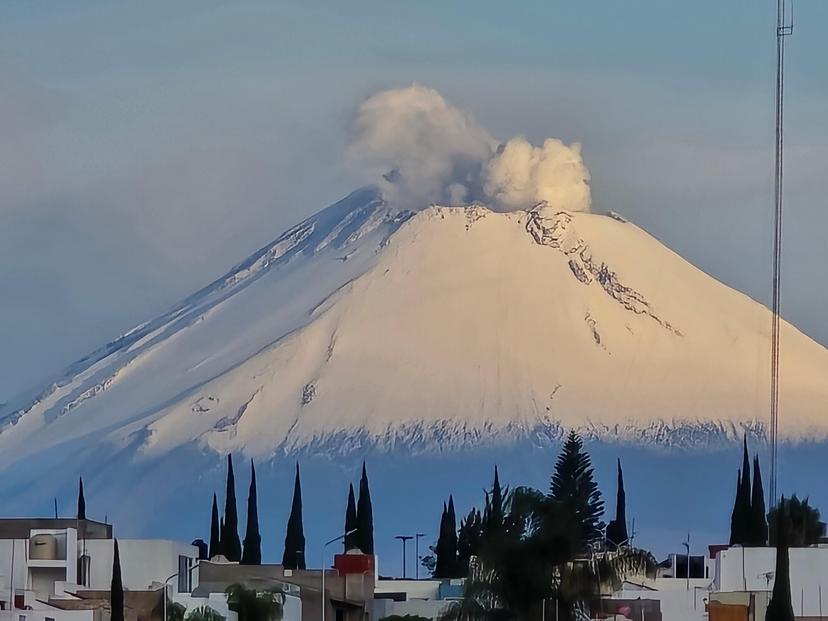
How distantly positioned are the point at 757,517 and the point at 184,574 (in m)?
28.5

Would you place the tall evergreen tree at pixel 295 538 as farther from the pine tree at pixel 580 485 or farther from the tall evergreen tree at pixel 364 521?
the pine tree at pixel 580 485

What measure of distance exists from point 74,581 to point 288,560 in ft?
115

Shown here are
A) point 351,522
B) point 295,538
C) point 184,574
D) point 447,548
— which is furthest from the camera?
point 351,522

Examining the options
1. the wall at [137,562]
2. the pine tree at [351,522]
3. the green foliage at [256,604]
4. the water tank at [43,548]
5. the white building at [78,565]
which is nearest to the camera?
the green foliage at [256,604]

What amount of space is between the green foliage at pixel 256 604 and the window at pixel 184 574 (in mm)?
5682

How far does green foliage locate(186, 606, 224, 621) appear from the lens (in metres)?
65.1

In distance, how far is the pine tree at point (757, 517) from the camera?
93769mm

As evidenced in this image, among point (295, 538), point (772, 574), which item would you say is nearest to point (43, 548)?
point (772, 574)

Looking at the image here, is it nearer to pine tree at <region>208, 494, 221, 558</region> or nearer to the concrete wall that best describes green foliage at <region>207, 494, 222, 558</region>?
pine tree at <region>208, 494, 221, 558</region>

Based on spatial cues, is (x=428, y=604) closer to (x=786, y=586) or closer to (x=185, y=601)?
(x=185, y=601)

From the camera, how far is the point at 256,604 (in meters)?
68.4

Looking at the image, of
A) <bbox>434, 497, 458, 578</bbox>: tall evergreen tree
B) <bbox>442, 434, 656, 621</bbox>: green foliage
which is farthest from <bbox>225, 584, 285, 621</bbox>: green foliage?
<bbox>434, 497, 458, 578</bbox>: tall evergreen tree

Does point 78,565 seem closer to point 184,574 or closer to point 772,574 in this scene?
point 184,574

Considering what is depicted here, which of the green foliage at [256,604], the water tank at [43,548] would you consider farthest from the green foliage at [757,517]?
the water tank at [43,548]
